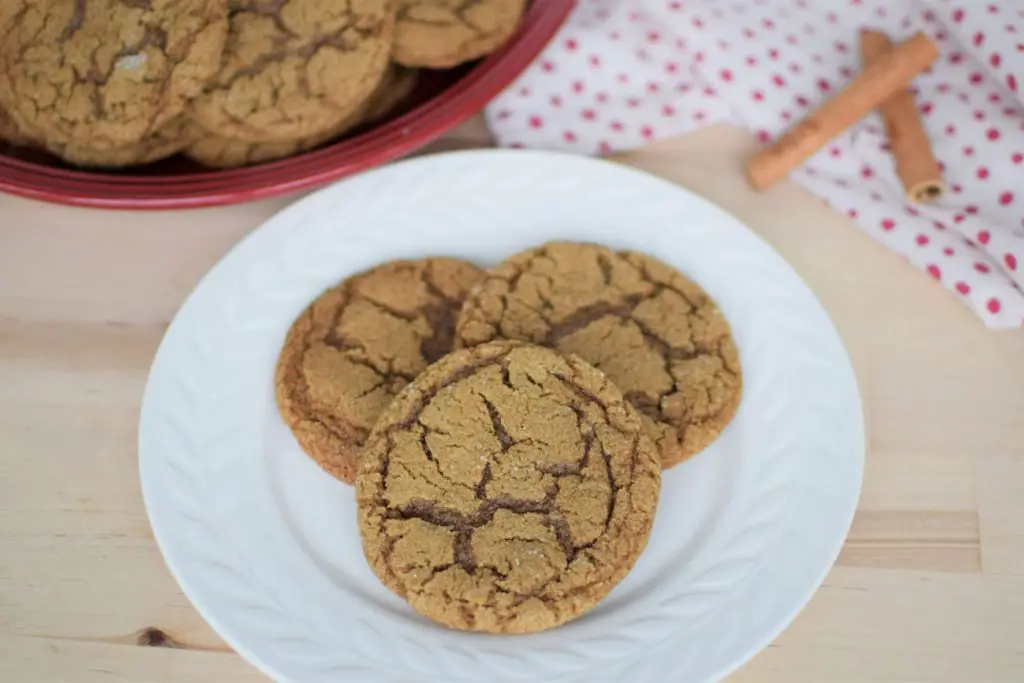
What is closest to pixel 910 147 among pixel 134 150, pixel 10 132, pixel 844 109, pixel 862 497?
pixel 844 109

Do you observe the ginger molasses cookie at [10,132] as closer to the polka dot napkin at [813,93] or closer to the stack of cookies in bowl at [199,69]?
the stack of cookies in bowl at [199,69]

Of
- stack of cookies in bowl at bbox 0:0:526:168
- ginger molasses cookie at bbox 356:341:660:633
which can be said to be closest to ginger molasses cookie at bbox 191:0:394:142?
stack of cookies in bowl at bbox 0:0:526:168

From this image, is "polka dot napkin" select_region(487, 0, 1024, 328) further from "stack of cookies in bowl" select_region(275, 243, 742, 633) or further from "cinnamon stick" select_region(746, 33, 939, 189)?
"stack of cookies in bowl" select_region(275, 243, 742, 633)

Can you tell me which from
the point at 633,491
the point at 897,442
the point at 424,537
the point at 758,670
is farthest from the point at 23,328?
the point at 897,442

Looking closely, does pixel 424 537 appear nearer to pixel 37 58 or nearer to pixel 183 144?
pixel 183 144

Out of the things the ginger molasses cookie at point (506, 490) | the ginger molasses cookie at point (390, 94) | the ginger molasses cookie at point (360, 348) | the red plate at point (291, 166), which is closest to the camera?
the ginger molasses cookie at point (506, 490)

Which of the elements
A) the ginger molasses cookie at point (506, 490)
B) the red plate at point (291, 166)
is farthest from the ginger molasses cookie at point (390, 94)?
the ginger molasses cookie at point (506, 490)

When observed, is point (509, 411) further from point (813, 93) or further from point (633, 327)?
point (813, 93)

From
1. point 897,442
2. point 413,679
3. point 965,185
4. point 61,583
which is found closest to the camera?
point 413,679
